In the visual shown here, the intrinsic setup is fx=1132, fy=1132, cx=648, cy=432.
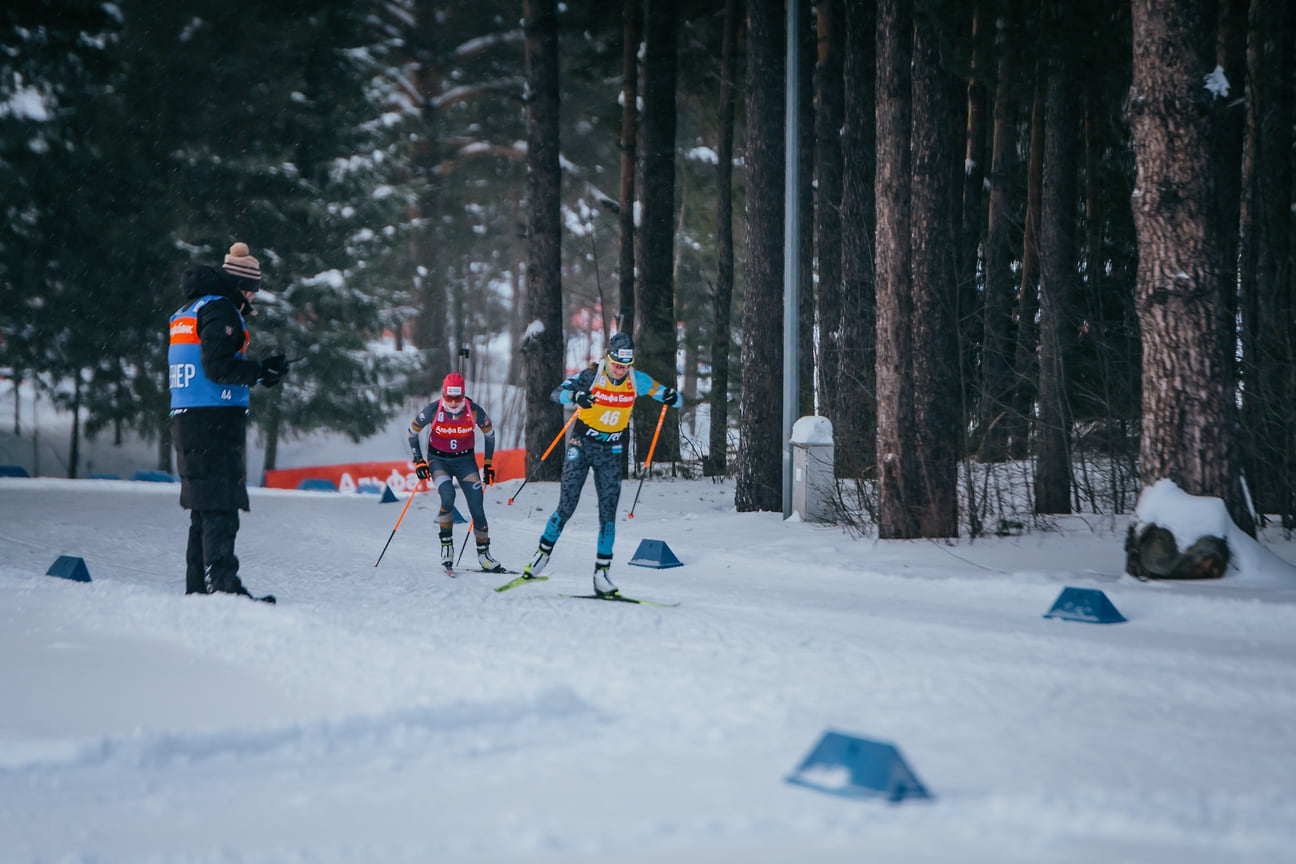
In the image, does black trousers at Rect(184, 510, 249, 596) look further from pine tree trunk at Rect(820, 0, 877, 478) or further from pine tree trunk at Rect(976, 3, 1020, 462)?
pine tree trunk at Rect(976, 3, 1020, 462)

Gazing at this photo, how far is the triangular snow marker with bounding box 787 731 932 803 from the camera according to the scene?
12.3ft

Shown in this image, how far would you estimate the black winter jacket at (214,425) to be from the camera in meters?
7.57

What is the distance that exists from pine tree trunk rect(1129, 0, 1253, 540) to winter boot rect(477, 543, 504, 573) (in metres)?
5.68

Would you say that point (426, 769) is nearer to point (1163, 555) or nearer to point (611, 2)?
point (1163, 555)

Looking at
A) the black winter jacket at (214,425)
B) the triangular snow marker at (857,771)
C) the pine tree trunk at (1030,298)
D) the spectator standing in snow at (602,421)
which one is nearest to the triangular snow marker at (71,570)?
the black winter jacket at (214,425)

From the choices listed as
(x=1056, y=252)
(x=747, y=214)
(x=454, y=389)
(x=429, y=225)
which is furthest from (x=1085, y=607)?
(x=429, y=225)

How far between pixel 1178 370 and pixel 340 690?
6.71 meters

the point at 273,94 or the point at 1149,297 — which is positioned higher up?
the point at 273,94

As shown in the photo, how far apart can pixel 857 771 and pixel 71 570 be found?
7.89 meters

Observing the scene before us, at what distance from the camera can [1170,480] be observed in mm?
8664

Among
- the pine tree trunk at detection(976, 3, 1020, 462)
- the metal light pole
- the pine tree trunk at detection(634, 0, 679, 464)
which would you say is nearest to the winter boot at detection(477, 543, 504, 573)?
the metal light pole

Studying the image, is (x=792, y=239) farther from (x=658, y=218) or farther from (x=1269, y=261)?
(x=658, y=218)

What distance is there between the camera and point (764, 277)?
14.8 m

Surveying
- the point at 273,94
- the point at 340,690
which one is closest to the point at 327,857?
the point at 340,690
